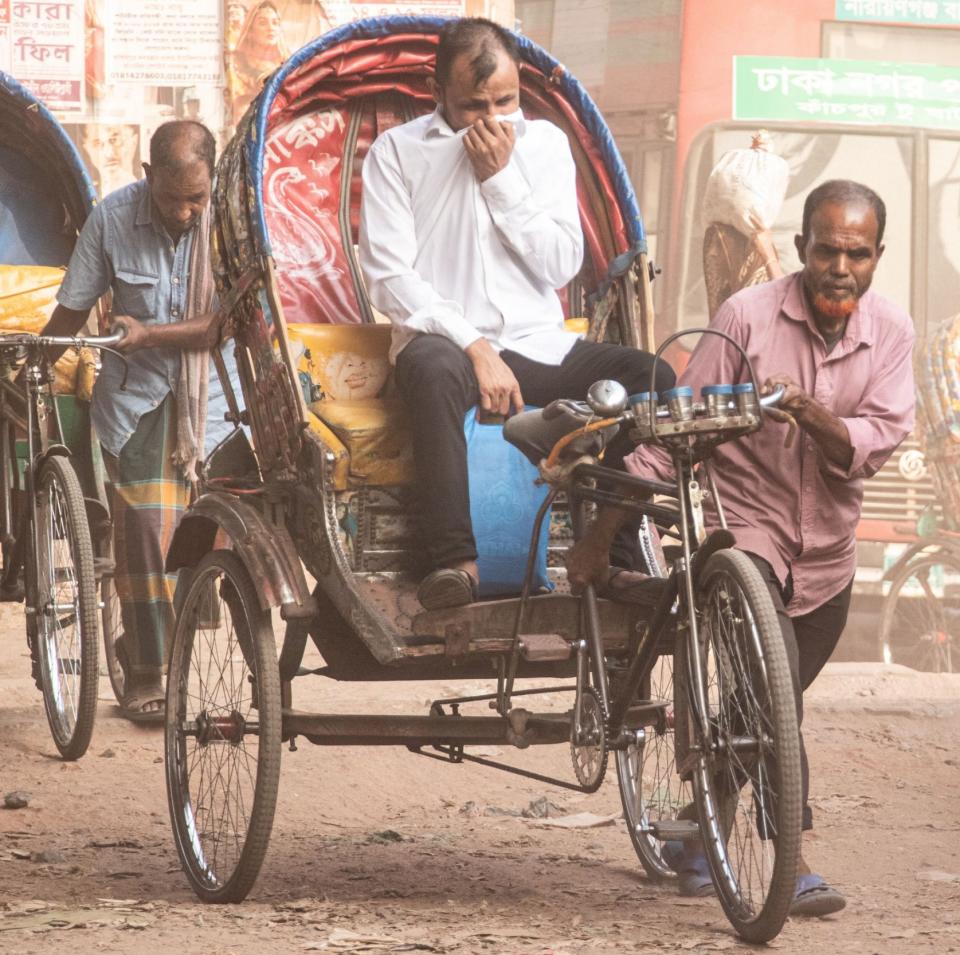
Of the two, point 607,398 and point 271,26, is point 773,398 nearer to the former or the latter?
point 607,398

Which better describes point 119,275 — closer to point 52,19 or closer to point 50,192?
point 50,192

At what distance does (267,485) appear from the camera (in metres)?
5.01

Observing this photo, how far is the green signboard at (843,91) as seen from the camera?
9602 millimetres

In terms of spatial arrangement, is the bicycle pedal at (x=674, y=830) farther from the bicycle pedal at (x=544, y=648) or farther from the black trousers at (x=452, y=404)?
the black trousers at (x=452, y=404)

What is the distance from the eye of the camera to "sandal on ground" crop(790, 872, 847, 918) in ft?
14.1

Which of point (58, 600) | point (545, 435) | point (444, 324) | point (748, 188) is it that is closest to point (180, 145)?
point (58, 600)

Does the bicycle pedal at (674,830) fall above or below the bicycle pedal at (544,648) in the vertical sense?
below

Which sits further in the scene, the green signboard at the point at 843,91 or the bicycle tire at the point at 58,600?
the green signboard at the point at 843,91

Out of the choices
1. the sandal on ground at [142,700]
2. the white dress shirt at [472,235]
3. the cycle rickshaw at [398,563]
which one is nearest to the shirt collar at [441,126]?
the white dress shirt at [472,235]

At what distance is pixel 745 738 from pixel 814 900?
0.61 meters

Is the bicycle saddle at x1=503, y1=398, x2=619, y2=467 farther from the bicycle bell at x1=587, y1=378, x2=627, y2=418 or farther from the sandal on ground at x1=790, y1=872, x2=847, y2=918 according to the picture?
the sandal on ground at x1=790, y1=872, x2=847, y2=918

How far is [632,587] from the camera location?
4383 millimetres

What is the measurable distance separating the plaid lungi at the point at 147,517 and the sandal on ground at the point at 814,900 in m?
3.11

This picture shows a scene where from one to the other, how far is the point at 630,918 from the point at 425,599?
0.89 metres
